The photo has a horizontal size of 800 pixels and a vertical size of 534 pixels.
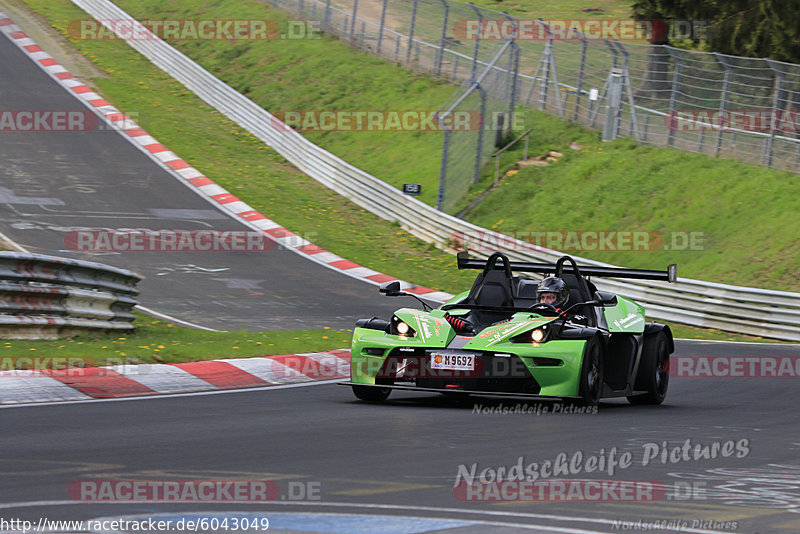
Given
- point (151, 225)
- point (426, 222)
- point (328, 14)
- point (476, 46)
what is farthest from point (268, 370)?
Result: point (328, 14)

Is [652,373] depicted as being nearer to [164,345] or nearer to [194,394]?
[194,394]

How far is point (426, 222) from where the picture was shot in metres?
24.9

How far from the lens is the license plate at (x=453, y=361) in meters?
9.37

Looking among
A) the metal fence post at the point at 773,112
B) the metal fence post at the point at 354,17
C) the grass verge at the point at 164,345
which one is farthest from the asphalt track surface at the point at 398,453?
the metal fence post at the point at 354,17

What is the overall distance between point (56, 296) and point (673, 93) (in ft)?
54.7

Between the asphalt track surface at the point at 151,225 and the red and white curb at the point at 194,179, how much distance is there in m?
0.37

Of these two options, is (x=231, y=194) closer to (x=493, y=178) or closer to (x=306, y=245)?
(x=306, y=245)

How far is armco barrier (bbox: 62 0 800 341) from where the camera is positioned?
19.0 m

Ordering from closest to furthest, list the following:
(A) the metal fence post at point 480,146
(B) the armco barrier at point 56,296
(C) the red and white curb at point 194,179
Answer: (B) the armco barrier at point 56,296
(C) the red and white curb at point 194,179
(A) the metal fence post at point 480,146

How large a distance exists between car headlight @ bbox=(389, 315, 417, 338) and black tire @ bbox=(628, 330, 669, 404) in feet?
7.78

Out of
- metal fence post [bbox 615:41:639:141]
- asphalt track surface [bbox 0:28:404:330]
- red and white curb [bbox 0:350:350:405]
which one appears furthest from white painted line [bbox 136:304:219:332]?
metal fence post [bbox 615:41:639:141]

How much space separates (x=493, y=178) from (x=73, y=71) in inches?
592

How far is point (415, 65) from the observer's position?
110ft

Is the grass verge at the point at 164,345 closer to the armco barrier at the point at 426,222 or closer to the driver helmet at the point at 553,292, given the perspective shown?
the driver helmet at the point at 553,292
